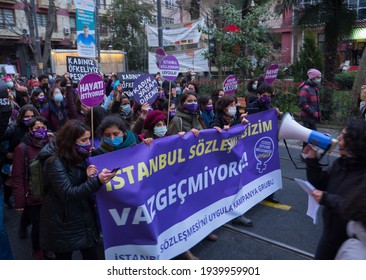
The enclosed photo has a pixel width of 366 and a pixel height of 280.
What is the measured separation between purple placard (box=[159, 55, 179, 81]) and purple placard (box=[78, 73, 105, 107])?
1828 millimetres

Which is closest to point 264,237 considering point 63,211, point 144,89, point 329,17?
point 63,211

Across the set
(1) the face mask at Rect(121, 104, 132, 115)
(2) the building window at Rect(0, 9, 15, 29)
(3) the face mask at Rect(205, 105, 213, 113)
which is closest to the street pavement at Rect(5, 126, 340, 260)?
(3) the face mask at Rect(205, 105, 213, 113)

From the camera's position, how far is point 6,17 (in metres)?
30.7

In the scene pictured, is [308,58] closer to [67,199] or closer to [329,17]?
[329,17]

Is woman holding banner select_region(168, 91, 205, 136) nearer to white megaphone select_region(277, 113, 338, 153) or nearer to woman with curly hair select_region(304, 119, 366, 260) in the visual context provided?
white megaphone select_region(277, 113, 338, 153)

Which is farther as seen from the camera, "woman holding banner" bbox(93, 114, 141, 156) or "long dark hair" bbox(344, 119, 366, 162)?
"woman holding banner" bbox(93, 114, 141, 156)

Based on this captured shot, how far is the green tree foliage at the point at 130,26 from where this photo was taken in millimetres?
29811

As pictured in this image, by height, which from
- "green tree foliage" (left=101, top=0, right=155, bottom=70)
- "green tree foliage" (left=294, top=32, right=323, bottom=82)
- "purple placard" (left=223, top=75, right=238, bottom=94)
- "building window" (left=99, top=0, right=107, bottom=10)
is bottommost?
"purple placard" (left=223, top=75, right=238, bottom=94)

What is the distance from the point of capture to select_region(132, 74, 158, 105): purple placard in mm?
5152

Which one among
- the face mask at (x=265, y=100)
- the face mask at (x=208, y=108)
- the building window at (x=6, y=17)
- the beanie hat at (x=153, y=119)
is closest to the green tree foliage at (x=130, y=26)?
the building window at (x=6, y=17)

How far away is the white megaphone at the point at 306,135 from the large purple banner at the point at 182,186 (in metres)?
0.83

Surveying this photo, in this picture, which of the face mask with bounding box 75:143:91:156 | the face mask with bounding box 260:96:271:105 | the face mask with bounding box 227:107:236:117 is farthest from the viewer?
the face mask with bounding box 260:96:271:105

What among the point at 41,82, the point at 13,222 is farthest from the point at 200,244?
the point at 41,82

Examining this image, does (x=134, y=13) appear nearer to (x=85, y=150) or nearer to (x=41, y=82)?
(x=41, y=82)
